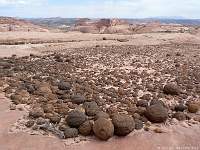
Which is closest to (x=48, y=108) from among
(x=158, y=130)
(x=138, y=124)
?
(x=138, y=124)

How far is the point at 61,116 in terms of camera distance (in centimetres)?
995

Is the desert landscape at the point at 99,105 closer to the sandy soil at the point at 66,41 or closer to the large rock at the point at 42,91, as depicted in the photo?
the large rock at the point at 42,91

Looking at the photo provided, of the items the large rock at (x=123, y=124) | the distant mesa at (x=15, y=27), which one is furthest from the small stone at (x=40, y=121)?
the distant mesa at (x=15, y=27)

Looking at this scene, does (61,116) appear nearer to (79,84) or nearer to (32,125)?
(32,125)

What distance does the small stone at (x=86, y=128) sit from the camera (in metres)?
8.74

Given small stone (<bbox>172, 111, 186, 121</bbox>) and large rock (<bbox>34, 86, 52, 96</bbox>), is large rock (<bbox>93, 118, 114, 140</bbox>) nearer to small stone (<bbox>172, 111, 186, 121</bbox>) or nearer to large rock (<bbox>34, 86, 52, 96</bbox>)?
small stone (<bbox>172, 111, 186, 121</bbox>)

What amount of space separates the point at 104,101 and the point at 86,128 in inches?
111

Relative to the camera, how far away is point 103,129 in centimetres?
848

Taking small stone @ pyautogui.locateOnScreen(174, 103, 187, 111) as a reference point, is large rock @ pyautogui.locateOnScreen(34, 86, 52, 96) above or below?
above

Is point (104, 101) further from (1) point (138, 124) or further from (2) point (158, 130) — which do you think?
(2) point (158, 130)

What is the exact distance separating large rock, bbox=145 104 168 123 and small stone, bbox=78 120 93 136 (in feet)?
7.32

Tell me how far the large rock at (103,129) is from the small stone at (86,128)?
0.69 feet

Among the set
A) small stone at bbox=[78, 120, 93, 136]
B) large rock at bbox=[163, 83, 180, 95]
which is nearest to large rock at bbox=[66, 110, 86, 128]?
small stone at bbox=[78, 120, 93, 136]

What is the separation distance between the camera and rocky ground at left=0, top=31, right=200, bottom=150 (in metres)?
8.70
